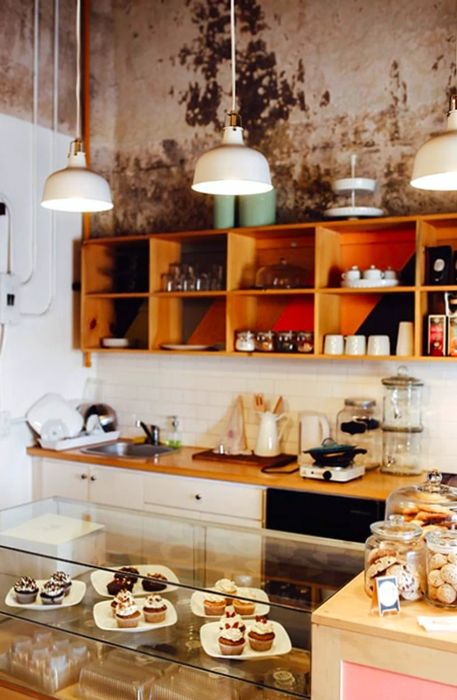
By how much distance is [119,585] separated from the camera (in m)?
2.54

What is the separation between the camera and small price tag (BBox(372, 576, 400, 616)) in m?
1.90

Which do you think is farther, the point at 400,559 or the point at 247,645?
the point at 247,645

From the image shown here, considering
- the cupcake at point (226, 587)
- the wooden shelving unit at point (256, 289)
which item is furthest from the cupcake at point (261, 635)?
the wooden shelving unit at point (256, 289)

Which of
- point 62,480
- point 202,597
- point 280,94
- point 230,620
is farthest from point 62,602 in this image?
point 280,94

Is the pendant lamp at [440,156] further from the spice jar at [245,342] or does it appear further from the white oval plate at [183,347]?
the white oval plate at [183,347]

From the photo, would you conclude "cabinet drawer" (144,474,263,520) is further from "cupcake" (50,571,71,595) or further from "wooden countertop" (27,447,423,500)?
"cupcake" (50,571,71,595)

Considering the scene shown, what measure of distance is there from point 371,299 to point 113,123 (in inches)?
85.5

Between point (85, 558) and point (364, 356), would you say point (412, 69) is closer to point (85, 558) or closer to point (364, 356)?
point (364, 356)

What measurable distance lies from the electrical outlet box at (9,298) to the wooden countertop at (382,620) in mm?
3100

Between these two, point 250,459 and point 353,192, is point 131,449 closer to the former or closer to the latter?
point 250,459

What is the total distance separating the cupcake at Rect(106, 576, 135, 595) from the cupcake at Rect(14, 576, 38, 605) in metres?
0.25

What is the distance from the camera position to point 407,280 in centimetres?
429

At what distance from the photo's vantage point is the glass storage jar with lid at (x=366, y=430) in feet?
14.2

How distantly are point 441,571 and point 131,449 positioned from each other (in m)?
3.36
